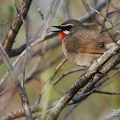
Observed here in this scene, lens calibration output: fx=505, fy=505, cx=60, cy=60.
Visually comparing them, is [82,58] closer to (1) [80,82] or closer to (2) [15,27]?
(2) [15,27]

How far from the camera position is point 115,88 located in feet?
22.5

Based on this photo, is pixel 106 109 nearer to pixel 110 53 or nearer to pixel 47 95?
pixel 110 53

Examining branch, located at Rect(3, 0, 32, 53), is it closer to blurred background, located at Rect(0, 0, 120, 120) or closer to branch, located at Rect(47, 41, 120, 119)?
blurred background, located at Rect(0, 0, 120, 120)

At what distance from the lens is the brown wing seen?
18.2 ft

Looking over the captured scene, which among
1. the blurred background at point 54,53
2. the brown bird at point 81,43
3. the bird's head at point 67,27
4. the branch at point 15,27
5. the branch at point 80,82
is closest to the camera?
the branch at point 80,82

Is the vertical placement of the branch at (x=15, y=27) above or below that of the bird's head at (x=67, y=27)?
above

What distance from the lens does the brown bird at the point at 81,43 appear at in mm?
5543

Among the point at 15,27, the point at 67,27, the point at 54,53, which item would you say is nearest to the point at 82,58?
the point at 67,27

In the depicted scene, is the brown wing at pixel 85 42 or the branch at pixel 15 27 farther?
the brown wing at pixel 85 42

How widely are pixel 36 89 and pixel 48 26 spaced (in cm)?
282

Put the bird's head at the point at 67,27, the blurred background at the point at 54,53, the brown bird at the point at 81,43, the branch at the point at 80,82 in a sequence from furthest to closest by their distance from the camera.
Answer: the bird's head at the point at 67,27 < the blurred background at the point at 54,53 < the brown bird at the point at 81,43 < the branch at the point at 80,82

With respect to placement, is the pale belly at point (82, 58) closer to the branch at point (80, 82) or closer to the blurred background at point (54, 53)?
the blurred background at point (54, 53)

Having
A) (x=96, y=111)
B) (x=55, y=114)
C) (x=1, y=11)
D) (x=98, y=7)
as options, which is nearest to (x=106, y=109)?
(x=96, y=111)

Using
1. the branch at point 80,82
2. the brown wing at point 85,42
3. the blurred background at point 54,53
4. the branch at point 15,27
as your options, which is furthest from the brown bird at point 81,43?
the branch at point 80,82
